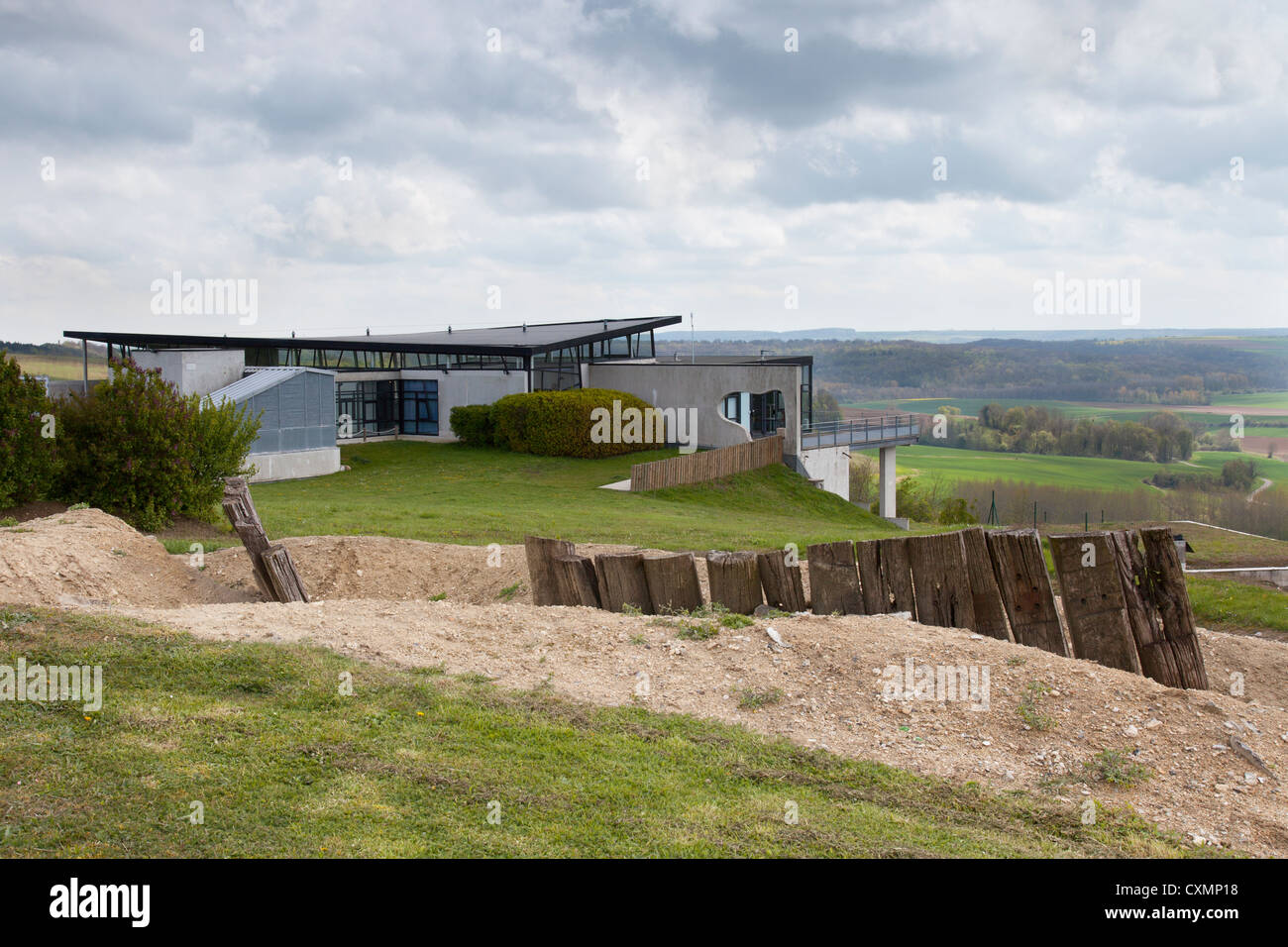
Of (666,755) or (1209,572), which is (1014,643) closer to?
(666,755)

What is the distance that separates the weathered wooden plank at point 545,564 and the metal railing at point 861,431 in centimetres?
3141

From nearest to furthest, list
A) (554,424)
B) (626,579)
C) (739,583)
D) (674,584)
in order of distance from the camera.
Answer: (739,583)
(674,584)
(626,579)
(554,424)

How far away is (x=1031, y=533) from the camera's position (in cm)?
876

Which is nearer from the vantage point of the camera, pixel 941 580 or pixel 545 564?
pixel 941 580

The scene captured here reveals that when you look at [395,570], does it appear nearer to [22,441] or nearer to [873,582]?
[873,582]

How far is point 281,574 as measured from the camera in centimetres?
1156

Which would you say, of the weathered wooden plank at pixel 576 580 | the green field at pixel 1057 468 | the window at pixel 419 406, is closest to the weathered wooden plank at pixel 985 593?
the weathered wooden plank at pixel 576 580

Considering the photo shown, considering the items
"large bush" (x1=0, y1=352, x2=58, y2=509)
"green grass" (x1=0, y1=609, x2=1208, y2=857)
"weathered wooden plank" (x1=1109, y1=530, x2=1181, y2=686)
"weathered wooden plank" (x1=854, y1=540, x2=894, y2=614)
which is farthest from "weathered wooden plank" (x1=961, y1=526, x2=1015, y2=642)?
"large bush" (x1=0, y1=352, x2=58, y2=509)

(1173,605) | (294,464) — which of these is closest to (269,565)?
(1173,605)

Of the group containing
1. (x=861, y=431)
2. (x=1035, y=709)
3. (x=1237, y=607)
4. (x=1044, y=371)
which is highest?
(x=1044, y=371)

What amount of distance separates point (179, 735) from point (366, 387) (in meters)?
39.5

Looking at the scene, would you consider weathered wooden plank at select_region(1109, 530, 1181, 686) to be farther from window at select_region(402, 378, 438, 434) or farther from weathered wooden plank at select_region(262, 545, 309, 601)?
window at select_region(402, 378, 438, 434)

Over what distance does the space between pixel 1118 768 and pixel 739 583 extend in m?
3.86
